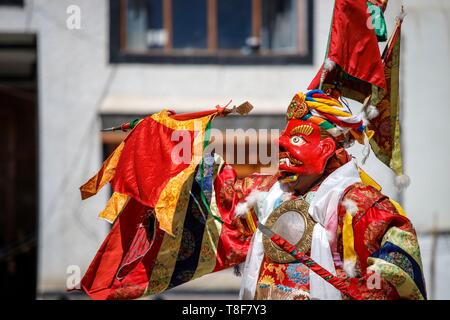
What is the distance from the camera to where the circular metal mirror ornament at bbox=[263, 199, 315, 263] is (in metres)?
2.87

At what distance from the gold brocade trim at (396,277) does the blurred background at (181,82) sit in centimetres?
378

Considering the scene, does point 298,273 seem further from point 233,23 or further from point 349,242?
point 233,23

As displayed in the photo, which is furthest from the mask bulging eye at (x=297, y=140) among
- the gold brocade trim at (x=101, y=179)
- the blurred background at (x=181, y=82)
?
the blurred background at (x=181, y=82)

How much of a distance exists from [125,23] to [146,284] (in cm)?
420

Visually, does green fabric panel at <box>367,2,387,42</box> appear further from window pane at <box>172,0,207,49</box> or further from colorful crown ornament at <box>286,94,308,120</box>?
window pane at <box>172,0,207,49</box>

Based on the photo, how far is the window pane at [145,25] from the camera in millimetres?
6891

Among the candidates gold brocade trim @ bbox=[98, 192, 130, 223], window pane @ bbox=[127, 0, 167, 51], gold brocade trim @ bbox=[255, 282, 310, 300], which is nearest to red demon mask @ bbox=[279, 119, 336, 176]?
gold brocade trim @ bbox=[255, 282, 310, 300]

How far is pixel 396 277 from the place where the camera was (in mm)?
2635

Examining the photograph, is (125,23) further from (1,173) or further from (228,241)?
(228,241)

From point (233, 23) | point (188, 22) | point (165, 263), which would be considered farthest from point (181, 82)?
point (165, 263)

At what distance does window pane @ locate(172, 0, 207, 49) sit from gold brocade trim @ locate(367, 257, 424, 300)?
15.4 feet
